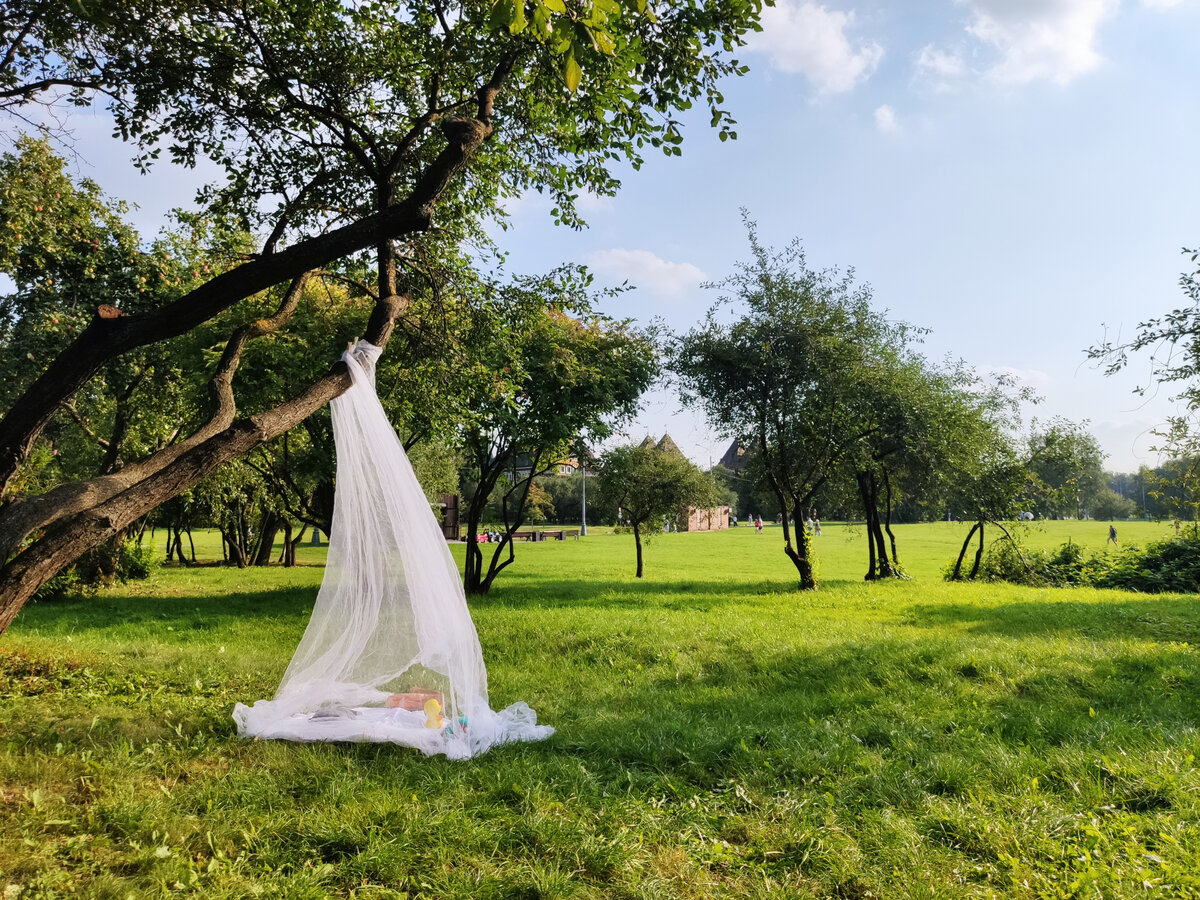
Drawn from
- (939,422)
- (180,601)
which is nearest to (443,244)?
(180,601)

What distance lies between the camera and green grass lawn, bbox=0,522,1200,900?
10.3 feet

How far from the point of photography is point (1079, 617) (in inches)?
393

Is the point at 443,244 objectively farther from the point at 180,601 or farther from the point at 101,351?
the point at 180,601

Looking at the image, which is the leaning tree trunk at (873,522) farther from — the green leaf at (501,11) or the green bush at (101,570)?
the green bush at (101,570)

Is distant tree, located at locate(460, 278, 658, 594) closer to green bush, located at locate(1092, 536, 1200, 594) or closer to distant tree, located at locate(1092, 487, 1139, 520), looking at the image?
green bush, located at locate(1092, 536, 1200, 594)

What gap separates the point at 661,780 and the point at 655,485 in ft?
51.5

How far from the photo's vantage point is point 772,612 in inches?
445

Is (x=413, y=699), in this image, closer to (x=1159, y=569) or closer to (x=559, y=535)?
(x=1159, y=569)

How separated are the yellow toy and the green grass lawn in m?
0.40

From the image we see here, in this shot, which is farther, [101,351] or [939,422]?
[939,422]

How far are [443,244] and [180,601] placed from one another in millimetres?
10467

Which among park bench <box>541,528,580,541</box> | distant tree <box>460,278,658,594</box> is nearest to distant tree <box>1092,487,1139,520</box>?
park bench <box>541,528,580,541</box>

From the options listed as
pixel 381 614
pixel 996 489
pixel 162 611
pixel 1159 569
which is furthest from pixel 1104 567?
pixel 162 611

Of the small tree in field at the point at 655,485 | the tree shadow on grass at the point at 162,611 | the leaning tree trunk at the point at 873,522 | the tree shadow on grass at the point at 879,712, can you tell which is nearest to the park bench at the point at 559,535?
the small tree in field at the point at 655,485
